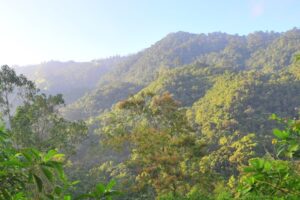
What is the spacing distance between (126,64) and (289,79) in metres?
86.4

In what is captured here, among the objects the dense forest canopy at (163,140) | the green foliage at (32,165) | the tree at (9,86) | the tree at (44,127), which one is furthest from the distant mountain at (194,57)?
the green foliage at (32,165)

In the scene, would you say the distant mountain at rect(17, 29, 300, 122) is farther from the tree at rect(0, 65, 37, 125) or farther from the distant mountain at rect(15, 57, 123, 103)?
the tree at rect(0, 65, 37, 125)

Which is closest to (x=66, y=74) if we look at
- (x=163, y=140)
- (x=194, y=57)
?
(x=194, y=57)

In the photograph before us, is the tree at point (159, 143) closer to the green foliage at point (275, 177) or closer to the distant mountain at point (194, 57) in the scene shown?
the green foliage at point (275, 177)

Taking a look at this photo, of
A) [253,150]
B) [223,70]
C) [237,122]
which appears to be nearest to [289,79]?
[223,70]

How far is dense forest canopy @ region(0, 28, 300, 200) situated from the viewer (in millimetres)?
1786

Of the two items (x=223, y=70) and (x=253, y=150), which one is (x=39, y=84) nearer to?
(x=223, y=70)

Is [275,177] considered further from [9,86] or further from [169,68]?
[169,68]

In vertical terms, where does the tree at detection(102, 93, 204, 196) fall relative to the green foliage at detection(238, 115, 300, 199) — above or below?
below

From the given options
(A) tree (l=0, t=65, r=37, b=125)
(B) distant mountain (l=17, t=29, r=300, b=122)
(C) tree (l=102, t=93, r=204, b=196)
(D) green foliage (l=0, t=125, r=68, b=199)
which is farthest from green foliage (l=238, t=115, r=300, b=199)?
(B) distant mountain (l=17, t=29, r=300, b=122)

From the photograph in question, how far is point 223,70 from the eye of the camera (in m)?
76.4

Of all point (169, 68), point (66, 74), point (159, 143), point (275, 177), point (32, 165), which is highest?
point (32, 165)

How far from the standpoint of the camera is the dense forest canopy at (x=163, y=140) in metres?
1.79

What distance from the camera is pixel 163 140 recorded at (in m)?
17.7
